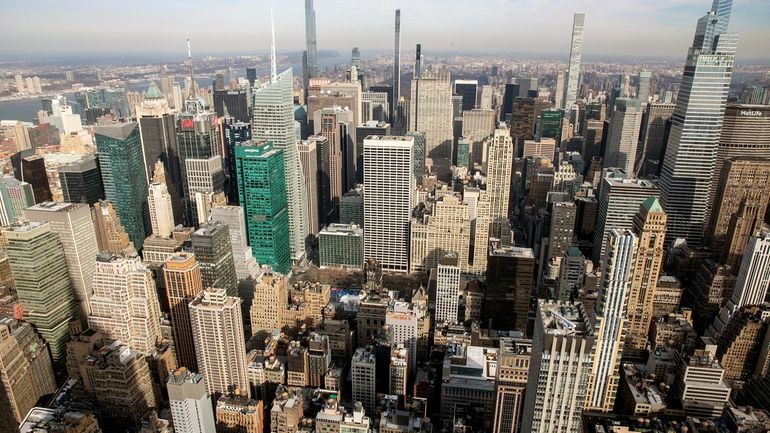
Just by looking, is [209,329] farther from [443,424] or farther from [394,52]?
[394,52]

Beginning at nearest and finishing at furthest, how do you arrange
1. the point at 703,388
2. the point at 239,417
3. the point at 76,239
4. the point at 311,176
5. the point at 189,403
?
the point at 189,403 → the point at 239,417 → the point at 703,388 → the point at 76,239 → the point at 311,176

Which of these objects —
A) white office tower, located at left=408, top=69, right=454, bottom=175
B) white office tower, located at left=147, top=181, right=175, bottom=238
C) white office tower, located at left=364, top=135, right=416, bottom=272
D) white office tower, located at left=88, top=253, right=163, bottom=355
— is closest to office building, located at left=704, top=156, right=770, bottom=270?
white office tower, located at left=364, top=135, right=416, bottom=272

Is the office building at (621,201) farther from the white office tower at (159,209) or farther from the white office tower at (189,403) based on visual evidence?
the white office tower at (159,209)

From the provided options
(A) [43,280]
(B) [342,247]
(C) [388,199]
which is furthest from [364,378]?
(A) [43,280]

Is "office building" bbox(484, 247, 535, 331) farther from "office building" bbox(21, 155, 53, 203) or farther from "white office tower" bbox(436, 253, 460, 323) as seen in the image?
"office building" bbox(21, 155, 53, 203)

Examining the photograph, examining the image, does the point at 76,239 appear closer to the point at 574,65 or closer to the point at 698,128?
the point at 698,128

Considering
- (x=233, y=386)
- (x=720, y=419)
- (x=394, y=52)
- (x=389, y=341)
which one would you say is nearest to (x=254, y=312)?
(x=233, y=386)

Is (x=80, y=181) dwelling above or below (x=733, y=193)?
below
